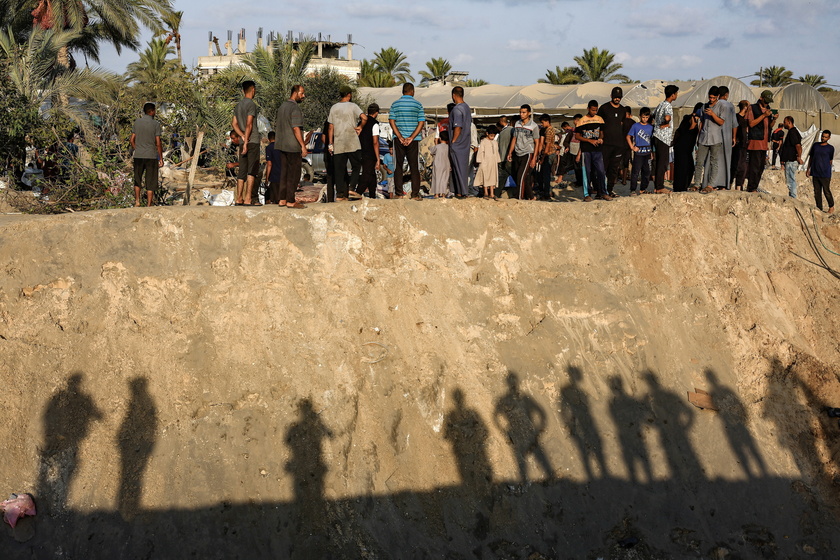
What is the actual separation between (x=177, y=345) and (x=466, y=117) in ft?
15.8

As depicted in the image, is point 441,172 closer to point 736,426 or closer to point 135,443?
point 736,426

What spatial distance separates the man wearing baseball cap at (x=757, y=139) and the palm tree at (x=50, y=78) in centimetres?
1174

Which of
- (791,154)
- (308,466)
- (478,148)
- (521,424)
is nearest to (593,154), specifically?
(478,148)

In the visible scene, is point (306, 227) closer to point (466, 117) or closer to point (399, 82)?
point (466, 117)

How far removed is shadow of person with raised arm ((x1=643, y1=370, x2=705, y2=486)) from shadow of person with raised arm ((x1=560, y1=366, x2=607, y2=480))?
716 mm

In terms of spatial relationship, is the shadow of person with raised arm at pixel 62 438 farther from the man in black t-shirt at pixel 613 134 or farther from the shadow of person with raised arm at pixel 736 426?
the man in black t-shirt at pixel 613 134

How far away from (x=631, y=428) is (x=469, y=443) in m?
1.76

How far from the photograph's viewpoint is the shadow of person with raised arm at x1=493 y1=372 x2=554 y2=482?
7332 mm

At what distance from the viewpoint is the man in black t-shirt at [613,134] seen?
10.0m

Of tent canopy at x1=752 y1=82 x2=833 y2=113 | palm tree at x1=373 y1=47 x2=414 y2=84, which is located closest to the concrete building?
palm tree at x1=373 y1=47 x2=414 y2=84

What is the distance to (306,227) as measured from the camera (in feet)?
→ 26.9

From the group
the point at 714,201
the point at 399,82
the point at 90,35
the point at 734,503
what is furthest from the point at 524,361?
the point at 399,82

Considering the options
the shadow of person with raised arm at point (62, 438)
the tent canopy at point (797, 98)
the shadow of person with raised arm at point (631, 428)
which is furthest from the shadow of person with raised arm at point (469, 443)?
the tent canopy at point (797, 98)

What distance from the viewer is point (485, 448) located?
729 cm
